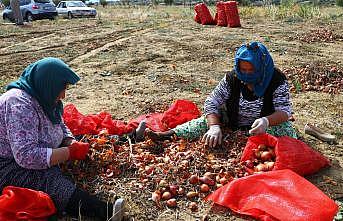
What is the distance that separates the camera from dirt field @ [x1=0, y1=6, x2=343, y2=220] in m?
4.43

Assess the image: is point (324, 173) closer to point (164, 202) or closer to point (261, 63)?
point (261, 63)

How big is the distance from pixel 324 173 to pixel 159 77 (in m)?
3.54

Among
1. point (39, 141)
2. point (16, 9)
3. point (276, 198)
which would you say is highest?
point (16, 9)

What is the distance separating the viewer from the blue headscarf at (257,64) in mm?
3152

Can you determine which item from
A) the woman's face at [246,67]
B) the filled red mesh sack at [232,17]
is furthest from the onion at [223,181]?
the filled red mesh sack at [232,17]

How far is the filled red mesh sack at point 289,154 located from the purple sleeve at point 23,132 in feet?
4.93

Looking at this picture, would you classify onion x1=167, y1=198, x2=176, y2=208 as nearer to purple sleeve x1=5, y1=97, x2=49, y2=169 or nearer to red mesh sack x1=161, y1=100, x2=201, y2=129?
purple sleeve x1=5, y1=97, x2=49, y2=169

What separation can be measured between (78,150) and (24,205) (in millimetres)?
550

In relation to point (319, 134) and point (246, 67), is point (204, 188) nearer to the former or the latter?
point (246, 67)

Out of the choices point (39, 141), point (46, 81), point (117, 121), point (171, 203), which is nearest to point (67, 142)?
point (39, 141)

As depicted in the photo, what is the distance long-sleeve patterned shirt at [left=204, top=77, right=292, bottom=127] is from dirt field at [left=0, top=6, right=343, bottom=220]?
614mm

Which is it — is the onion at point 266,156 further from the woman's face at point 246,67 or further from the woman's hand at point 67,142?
the woman's hand at point 67,142

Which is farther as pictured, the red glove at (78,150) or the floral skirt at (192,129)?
the floral skirt at (192,129)

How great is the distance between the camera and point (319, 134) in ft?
12.9
